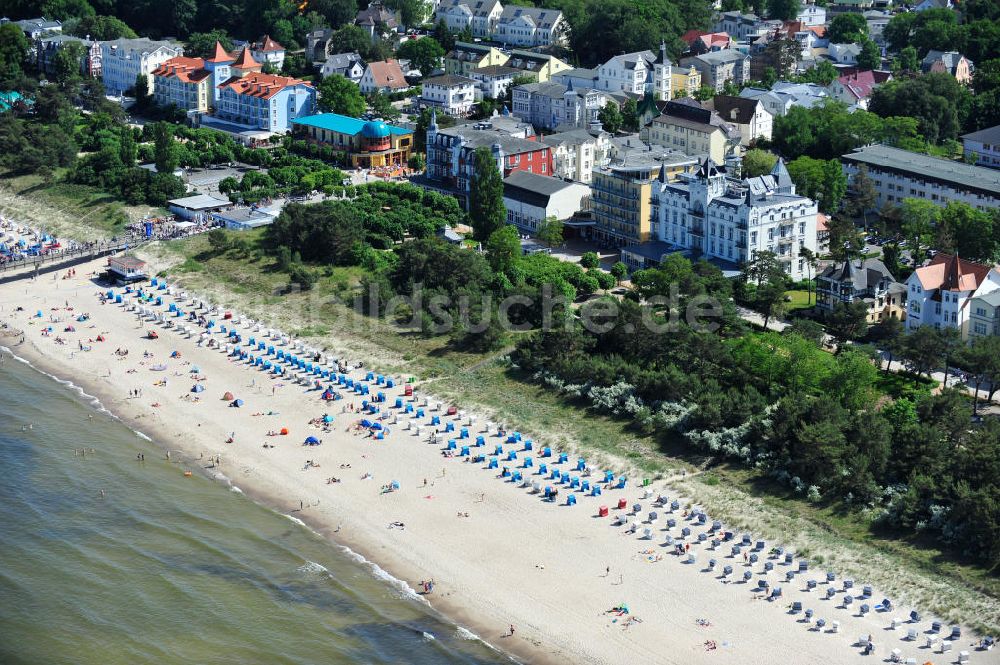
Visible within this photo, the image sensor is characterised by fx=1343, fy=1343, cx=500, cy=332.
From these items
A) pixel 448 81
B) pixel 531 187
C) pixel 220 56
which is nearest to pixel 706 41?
pixel 448 81

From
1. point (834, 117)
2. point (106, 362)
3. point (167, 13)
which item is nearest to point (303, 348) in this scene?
point (106, 362)

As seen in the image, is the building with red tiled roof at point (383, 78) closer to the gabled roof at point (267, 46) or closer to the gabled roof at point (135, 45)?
the gabled roof at point (267, 46)

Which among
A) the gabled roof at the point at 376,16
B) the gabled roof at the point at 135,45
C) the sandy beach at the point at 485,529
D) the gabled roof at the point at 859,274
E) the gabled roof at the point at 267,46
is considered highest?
the gabled roof at the point at 376,16

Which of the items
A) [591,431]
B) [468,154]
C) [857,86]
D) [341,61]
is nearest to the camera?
[591,431]

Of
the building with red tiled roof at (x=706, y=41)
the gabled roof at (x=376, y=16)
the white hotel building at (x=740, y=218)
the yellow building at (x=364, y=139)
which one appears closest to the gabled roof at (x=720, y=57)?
the building with red tiled roof at (x=706, y=41)

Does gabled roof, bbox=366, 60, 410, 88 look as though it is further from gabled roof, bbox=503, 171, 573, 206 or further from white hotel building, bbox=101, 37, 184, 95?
gabled roof, bbox=503, 171, 573, 206

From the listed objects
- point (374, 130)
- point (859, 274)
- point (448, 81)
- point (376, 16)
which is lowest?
point (859, 274)

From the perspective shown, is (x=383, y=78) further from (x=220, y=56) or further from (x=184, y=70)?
(x=184, y=70)
